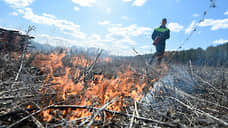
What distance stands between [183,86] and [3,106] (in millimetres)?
4094

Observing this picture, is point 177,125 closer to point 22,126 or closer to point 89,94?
point 89,94

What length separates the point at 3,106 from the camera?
5.29ft

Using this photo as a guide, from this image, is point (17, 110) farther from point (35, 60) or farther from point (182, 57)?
point (182, 57)

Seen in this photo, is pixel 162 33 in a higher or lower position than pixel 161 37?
higher

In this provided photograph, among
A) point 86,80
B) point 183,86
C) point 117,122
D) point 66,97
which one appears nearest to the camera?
point 117,122

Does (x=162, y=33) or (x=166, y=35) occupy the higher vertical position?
(x=162, y=33)

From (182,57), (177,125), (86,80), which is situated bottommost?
(177,125)

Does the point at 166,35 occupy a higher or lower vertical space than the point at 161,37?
higher

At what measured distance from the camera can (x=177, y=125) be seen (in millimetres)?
1332

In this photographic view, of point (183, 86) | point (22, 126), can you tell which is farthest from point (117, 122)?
point (183, 86)

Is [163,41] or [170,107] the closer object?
[170,107]

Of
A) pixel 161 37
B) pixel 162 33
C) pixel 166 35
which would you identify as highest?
pixel 162 33

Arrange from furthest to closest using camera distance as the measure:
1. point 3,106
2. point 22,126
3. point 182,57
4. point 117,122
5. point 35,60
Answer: point 182,57 → point 35,60 → point 117,122 → point 3,106 → point 22,126

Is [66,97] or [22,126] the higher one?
[66,97]
